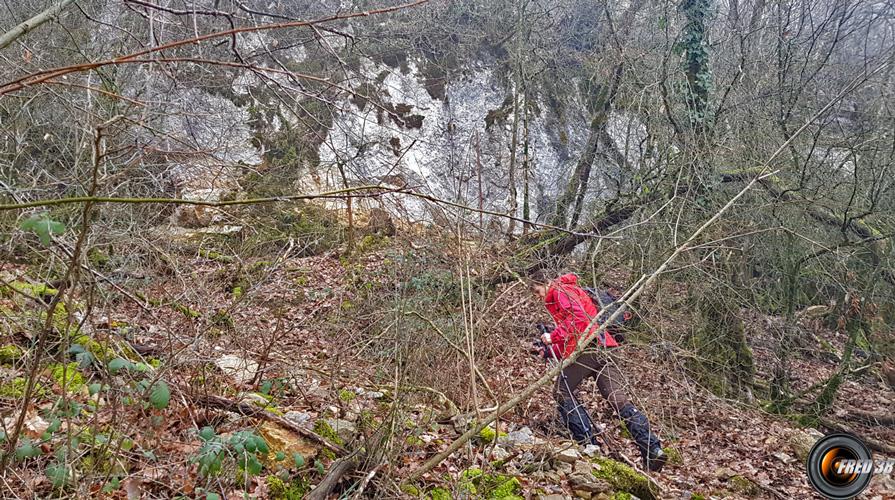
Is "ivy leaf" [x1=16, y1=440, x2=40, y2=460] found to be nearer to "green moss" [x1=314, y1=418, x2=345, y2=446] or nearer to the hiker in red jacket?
"green moss" [x1=314, y1=418, x2=345, y2=446]

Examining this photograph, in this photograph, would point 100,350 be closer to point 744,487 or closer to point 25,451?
point 25,451

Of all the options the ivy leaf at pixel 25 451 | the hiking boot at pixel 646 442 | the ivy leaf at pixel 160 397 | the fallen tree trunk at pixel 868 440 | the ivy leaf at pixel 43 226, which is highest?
the ivy leaf at pixel 43 226

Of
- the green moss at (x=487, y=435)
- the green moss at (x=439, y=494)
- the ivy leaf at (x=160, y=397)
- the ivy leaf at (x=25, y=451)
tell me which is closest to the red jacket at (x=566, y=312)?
the green moss at (x=487, y=435)

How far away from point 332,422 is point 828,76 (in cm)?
715

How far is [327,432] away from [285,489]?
514 millimetres

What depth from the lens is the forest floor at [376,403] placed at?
2660 mm

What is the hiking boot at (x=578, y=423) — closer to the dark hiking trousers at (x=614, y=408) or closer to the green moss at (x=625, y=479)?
the dark hiking trousers at (x=614, y=408)

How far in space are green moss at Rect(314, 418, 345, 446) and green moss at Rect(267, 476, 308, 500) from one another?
0.33 metres

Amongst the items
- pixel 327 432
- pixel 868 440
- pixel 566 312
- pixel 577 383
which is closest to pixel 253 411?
pixel 327 432

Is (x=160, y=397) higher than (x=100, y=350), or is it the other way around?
(x=100, y=350)

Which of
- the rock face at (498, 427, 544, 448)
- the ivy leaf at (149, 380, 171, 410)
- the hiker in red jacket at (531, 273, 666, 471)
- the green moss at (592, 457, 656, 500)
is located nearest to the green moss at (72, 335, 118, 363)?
the ivy leaf at (149, 380, 171, 410)

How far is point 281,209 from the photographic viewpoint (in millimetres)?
7754

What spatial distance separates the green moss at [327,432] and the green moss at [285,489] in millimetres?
328

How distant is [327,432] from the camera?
320 centimetres
